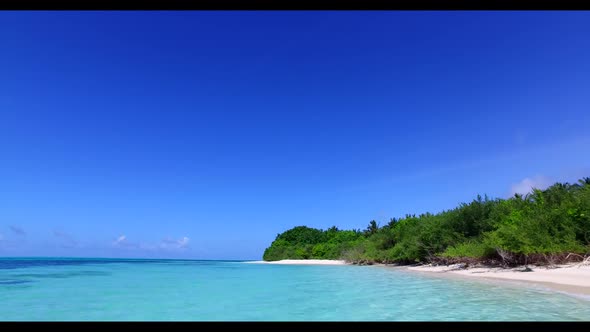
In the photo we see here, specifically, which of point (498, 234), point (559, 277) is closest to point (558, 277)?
point (559, 277)

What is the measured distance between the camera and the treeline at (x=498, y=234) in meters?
18.7

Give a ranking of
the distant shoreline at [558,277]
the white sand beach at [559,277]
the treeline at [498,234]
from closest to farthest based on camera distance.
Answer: the distant shoreline at [558,277], the white sand beach at [559,277], the treeline at [498,234]

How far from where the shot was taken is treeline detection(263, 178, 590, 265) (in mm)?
18703

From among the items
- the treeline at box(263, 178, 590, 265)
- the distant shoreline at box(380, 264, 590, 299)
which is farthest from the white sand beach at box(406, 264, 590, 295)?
the treeline at box(263, 178, 590, 265)

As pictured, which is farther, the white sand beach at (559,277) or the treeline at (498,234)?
the treeline at (498,234)

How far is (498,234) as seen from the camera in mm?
A: 22188

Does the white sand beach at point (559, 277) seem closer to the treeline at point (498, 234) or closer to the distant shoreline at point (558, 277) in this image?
the distant shoreline at point (558, 277)

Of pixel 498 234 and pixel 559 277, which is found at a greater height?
pixel 498 234

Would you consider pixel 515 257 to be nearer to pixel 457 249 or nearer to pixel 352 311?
pixel 457 249

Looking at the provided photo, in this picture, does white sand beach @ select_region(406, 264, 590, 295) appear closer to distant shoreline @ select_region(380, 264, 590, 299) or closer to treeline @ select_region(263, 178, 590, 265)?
distant shoreline @ select_region(380, 264, 590, 299)

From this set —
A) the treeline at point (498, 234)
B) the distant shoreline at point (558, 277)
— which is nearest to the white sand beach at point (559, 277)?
the distant shoreline at point (558, 277)

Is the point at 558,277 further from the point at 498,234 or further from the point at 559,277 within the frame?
the point at 498,234
